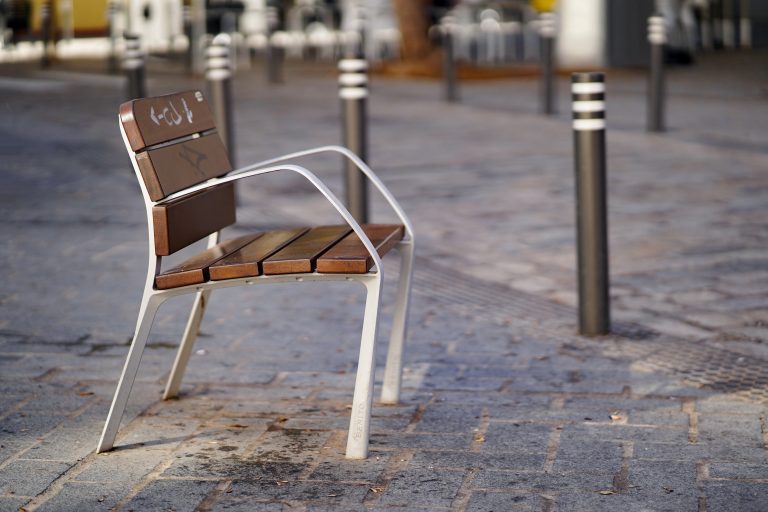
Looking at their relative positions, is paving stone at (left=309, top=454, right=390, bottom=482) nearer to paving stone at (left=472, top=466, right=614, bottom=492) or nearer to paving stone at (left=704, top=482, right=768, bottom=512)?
paving stone at (left=472, top=466, right=614, bottom=492)

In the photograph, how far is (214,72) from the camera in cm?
834

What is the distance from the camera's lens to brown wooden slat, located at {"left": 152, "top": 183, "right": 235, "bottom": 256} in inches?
150

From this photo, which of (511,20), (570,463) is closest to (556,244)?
(570,463)

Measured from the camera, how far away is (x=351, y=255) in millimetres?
3695

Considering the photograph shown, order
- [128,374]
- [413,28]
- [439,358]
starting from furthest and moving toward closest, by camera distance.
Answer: [413,28]
[439,358]
[128,374]

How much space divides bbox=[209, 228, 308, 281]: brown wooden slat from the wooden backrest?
7.3 inches

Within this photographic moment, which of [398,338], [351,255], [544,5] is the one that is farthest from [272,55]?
[351,255]

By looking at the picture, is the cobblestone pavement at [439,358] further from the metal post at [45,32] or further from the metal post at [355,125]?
the metal post at [45,32]

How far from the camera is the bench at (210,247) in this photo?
3689 millimetres

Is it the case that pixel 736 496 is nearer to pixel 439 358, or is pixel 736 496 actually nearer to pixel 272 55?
pixel 439 358

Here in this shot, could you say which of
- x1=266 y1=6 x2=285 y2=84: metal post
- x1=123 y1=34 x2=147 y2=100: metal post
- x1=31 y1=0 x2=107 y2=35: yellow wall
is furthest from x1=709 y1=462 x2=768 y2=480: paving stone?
x1=31 y1=0 x2=107 y2=35: yellow wall

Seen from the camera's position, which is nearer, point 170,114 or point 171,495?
point 171,495

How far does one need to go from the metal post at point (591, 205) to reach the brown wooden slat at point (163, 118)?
1.52m

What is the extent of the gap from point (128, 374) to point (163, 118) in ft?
2.76
